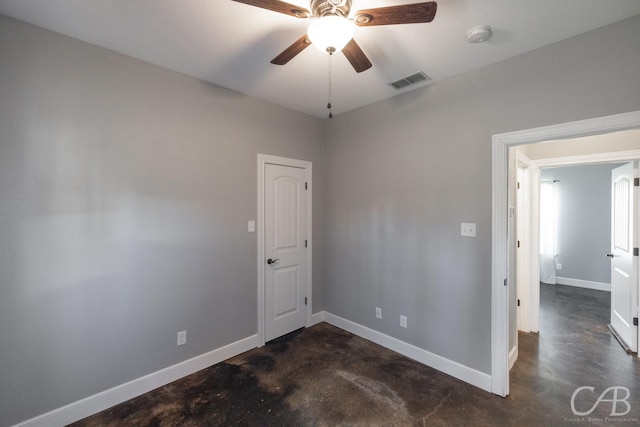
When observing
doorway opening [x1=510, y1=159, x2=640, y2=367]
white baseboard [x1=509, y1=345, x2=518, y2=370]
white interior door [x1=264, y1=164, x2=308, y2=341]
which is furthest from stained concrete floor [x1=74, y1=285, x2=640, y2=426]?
doorway opening [x1=510, y1=159, x2=640, y2=367]

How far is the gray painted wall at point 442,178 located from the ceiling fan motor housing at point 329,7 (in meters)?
1.52

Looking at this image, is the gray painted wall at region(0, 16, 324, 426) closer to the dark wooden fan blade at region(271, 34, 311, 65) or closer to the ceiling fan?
the dark wooden fan blade at region(271, 34, 311, 65)

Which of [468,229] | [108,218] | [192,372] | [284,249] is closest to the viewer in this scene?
[108,218]

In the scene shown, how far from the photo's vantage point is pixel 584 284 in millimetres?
5090

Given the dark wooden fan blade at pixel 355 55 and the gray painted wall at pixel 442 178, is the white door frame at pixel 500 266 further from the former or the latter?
the dark wooden fan blade at pixel 355 55

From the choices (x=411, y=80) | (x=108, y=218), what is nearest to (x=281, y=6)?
(x=411, y=80)

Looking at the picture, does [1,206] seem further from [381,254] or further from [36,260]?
[381,254]

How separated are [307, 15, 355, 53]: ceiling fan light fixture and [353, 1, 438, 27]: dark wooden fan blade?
10 cm

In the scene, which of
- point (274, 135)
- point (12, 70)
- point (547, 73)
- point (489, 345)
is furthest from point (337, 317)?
point (12, 70)

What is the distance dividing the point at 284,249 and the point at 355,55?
224cm

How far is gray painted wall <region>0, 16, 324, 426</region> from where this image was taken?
171 cm

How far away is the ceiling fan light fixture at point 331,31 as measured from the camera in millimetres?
1226

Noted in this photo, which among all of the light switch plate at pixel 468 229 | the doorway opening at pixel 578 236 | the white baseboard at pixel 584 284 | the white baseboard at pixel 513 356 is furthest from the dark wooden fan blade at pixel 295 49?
the white baseboard at pixel 584 284

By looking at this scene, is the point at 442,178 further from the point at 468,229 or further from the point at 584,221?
the point at 584,221
